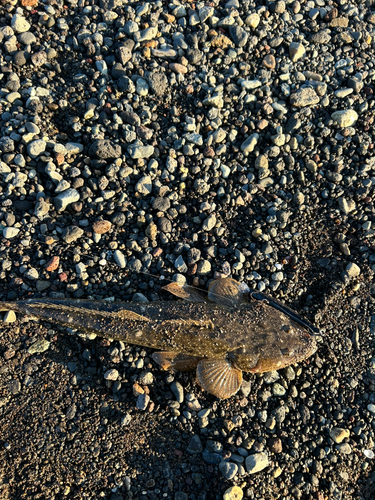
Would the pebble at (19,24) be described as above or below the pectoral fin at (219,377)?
above

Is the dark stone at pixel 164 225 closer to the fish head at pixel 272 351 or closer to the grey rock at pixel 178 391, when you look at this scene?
the fish head at pixel 272 351

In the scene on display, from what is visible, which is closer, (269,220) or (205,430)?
(205,430)

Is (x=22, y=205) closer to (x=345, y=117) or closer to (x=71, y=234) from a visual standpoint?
(x=71, y=234)

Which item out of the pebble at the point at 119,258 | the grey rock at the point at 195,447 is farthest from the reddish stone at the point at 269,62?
the grey rock at the point at 195,447

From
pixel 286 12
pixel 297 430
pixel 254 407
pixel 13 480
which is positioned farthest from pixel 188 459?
pixel 286 12

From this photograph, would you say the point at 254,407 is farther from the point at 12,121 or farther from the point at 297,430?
the point at 12,121

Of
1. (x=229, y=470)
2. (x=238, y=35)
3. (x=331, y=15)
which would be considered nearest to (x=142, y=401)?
(x=229, y=470)
